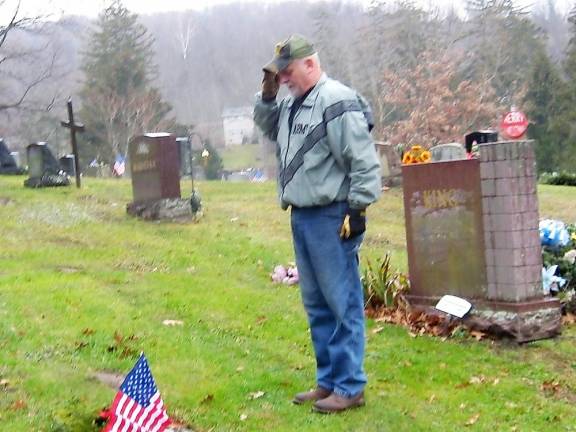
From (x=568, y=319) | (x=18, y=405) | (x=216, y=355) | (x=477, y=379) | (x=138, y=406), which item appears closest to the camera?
(x=138, y=406)

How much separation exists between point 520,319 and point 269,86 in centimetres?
284

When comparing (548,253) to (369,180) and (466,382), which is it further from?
(369,180)

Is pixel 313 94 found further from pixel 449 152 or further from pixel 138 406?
pixel 449 152

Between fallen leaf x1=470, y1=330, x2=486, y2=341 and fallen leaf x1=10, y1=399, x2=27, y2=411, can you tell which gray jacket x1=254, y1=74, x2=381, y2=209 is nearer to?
fallen leaf x1=10, y1=399, x2=27, y2=411

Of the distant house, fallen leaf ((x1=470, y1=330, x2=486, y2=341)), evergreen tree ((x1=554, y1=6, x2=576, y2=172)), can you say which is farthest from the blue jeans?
the distant house

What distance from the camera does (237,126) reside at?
8256 centimetres

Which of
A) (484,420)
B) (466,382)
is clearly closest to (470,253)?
(466,382)

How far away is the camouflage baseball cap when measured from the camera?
176 inches

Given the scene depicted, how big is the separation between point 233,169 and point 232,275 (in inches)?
2582

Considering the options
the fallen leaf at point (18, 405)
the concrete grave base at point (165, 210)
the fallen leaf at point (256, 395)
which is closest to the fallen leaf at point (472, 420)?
the fallen leaf at point (256, 395)

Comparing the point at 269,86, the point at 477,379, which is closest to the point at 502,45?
the point at 477,379

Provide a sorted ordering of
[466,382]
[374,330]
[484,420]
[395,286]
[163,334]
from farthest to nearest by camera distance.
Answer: [395,286], [374,330], [163,334], [466,382], [484,420]

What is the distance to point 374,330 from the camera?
655cm

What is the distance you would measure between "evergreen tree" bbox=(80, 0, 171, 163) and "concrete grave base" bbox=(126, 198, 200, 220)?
92.1 feet
